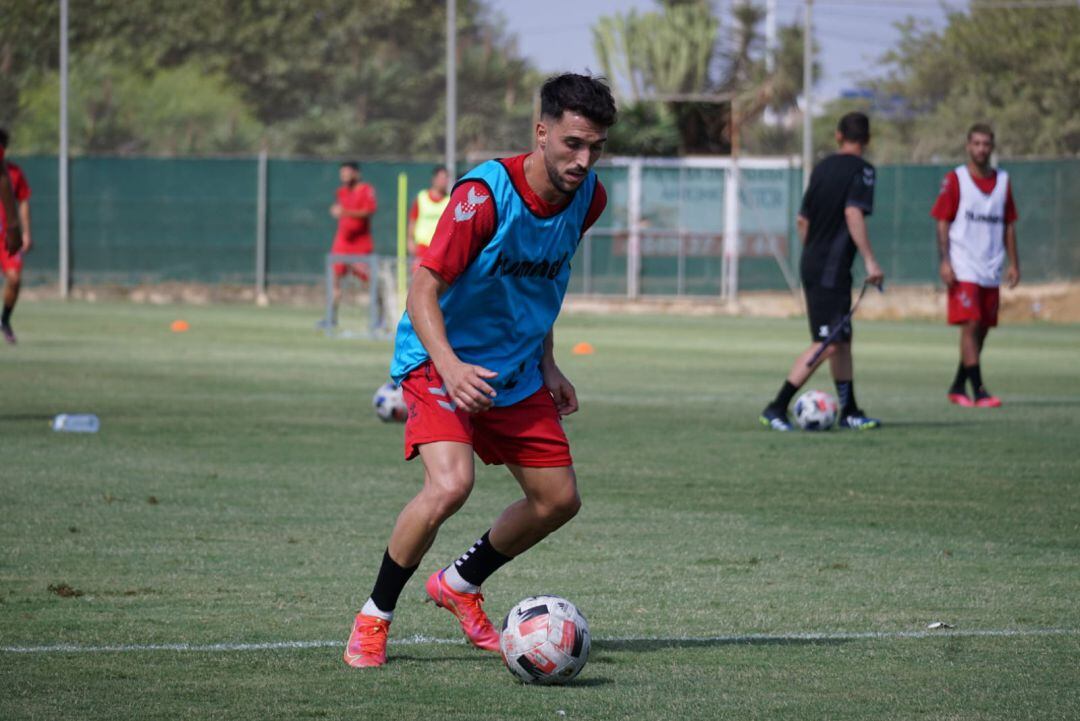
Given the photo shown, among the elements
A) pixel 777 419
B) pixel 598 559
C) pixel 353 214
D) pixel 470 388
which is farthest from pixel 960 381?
pixel 353 214

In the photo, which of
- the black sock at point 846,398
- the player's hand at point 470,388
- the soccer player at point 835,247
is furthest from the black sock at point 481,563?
the black sock at point 846,398

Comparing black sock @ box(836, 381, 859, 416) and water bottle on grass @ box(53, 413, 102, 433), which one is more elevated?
black sock @ box(836, 381, 859, 416)

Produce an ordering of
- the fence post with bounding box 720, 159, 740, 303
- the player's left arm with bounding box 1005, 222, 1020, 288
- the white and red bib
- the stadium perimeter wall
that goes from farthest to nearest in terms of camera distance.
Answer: the stadium perimeter wall < the fence post with bounding box 720, 159, 740, 303 < the player's left arm with bounding box 1005, 222, 1020, 288 < the white and red bib

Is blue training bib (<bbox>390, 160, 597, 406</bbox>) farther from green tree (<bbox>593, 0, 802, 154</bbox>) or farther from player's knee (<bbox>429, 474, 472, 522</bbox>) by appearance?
green tree (<bbox>593, 0, 802, 154</bbox>)

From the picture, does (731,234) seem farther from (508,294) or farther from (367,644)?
(367,644)

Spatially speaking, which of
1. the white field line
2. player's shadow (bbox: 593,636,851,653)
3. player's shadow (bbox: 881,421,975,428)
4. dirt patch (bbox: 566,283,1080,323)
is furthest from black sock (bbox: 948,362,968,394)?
dirt patch (bbox: 566,283,1080,323)

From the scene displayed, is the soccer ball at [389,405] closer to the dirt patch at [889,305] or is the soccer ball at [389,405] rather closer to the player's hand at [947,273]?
the player's hand at [947,273]

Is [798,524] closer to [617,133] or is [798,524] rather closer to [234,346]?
[234,346]

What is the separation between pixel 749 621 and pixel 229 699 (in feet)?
6.59

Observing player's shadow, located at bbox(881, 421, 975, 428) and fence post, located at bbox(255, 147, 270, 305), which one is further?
fence post, located at bbox(255, 147, 270, 305)

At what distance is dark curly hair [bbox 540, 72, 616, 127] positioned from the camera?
5.46 meters

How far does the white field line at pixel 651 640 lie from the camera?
5.73 m

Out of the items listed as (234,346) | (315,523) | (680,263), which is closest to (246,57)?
(680,263)

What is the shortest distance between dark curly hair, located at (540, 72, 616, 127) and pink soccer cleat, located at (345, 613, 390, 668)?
5.30 feet
